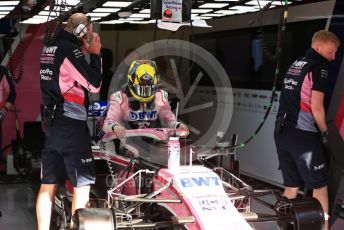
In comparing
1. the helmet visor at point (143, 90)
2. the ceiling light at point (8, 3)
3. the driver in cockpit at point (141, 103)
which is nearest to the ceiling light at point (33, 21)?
the ceiling light at point (8, 3)

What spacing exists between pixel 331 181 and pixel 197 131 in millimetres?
3542

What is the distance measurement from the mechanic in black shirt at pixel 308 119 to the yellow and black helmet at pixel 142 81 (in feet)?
3.08

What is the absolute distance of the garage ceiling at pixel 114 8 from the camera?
5.35 meters

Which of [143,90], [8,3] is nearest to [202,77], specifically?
[8,3]

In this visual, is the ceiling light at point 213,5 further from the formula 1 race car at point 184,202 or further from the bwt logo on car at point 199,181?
the bwt logo on car at point 199,181

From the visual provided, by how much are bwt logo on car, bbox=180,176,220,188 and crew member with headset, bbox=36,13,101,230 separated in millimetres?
781

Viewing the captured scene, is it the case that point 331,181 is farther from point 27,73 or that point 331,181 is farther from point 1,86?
point 27,73

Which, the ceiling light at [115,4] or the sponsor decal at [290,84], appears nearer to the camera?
the sponsor decal at [290,84]

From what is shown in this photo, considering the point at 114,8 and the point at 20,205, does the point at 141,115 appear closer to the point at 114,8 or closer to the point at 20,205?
the point at 20,205

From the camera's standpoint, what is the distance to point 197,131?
25.0 feet

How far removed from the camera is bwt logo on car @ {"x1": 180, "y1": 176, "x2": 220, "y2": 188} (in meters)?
2.82

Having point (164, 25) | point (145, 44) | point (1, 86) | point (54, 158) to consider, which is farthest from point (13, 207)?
point (145, 44)

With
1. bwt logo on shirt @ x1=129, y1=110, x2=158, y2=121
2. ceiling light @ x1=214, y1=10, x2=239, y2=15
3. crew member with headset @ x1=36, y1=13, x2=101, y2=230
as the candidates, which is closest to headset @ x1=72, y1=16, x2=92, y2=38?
crew member with headset @ x1=36, y1=13, x2=101, y2=230

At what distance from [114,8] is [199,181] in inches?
144
